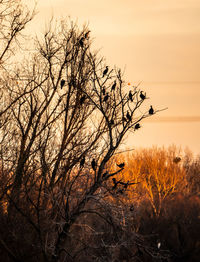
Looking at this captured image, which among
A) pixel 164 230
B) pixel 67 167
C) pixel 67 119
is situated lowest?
pixel 164 230

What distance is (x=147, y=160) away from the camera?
55.8 meters

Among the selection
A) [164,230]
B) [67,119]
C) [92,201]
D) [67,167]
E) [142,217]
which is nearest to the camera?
[92,201]

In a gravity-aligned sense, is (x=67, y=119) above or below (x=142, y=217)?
above

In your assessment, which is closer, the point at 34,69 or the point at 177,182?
the point at 34,69

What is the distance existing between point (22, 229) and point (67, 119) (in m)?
6.68

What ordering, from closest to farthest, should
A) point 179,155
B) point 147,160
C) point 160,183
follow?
1. point 160,183
2. point 147,160
3. point 179,155

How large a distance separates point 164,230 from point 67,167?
19316mm

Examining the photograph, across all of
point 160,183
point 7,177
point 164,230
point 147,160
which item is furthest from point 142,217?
point 7,177

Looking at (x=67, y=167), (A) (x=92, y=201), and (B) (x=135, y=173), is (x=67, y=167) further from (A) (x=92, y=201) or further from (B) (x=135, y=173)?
(B) (x=135, y=173)

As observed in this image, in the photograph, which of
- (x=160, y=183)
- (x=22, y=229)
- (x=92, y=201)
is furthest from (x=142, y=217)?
(x=92, y=201)

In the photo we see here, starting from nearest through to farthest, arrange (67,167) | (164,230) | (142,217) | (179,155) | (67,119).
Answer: (67,167), (67,119), (164,230), (142,217), (179,155)

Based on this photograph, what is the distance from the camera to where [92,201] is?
1301 centimetres

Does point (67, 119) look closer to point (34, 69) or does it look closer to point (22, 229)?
point (34, 69)

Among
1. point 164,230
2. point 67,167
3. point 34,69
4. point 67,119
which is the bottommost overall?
point 164,230
